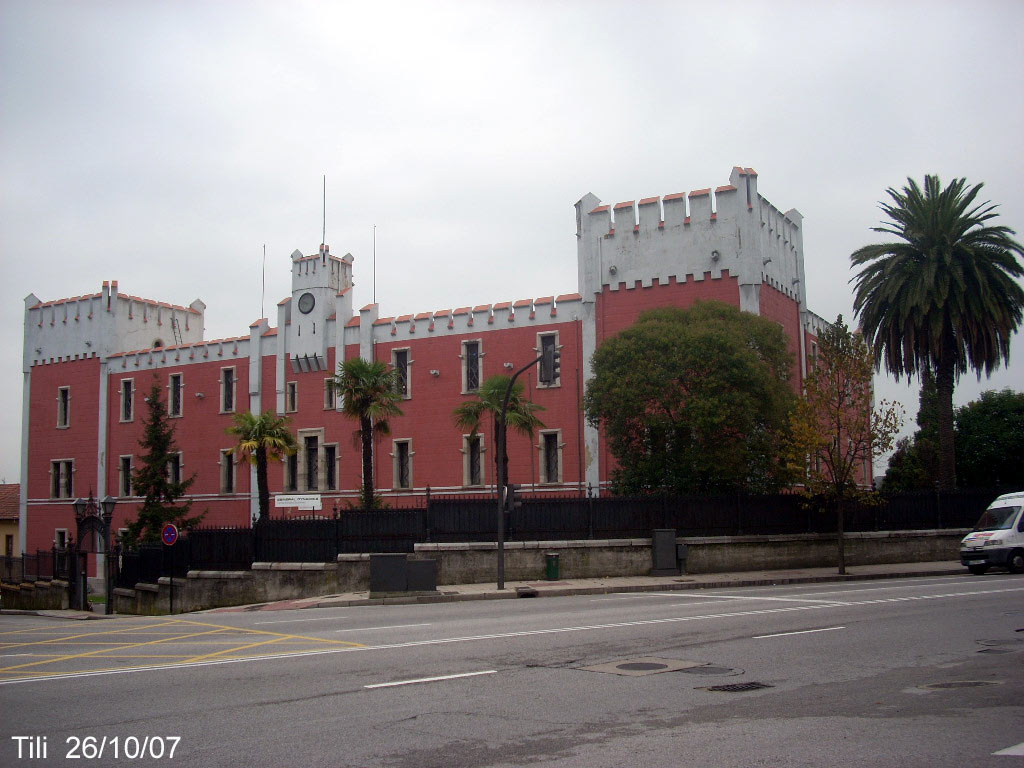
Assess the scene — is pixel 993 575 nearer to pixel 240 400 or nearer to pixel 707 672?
pixel 707 672

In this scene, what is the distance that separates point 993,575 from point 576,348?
1885 cm

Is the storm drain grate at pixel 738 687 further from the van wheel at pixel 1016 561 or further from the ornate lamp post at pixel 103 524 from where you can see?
the ornate lamp post at pixel 103 524

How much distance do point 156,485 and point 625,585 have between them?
29304mm

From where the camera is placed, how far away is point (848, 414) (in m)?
28.9

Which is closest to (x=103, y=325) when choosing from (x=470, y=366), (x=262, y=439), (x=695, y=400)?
(x=262, y=439)

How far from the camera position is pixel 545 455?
132 ft

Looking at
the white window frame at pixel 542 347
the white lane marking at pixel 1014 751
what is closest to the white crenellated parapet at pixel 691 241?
the white window frame at pixel 542 347

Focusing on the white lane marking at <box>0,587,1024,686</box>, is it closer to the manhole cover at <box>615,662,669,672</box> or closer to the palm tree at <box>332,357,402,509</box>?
the manhole cover at <box>615,662,669,672</box>

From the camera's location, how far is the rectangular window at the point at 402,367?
144ft

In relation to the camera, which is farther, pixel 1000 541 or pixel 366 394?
pixel 366 394

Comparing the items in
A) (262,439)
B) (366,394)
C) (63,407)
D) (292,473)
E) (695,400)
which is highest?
(63,407)

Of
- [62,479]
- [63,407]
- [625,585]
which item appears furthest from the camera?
[63,407]

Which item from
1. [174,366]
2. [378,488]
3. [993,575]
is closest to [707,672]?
[993,575]

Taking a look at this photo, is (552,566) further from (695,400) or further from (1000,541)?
(1000,541)
